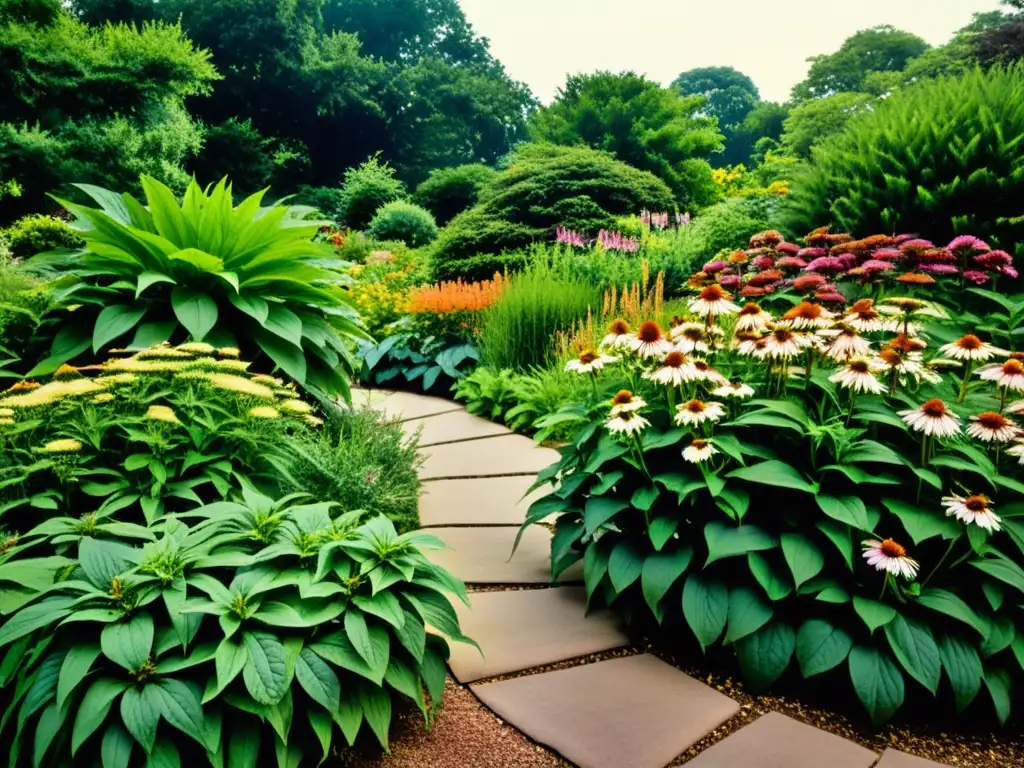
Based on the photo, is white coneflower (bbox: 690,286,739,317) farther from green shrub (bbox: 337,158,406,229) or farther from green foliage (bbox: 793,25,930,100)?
green foliage (bbox: 793,25,930,100)

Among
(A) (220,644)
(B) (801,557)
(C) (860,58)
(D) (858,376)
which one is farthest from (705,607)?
(C) (860,58)

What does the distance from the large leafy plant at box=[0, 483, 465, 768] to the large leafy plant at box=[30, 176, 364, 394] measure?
4.10ft

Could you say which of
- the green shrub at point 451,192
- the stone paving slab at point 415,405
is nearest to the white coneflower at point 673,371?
the stone paving slab at point 415,405

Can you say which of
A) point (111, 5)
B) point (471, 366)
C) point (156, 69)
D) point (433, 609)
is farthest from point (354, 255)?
point (111, 5)

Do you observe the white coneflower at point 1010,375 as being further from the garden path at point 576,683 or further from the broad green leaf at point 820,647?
the garden path at point 576,683

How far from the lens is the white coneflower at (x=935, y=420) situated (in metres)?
1.68

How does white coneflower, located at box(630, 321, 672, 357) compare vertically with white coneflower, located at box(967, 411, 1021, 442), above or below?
A: above

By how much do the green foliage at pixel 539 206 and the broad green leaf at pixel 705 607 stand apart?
582cm

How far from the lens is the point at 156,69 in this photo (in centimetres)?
1043

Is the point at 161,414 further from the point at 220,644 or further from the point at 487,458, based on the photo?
the point at 487,458

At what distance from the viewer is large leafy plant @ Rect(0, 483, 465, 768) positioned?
1231 millimetres

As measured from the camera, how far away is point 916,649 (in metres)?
1.59

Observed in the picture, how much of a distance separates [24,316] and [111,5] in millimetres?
21139

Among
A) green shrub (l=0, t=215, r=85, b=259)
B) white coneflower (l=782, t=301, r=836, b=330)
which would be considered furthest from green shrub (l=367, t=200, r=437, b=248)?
white coneflower (l=782, t=301, r=836, b=330)
